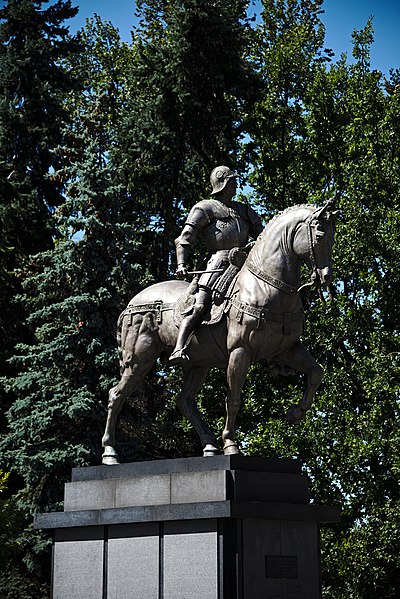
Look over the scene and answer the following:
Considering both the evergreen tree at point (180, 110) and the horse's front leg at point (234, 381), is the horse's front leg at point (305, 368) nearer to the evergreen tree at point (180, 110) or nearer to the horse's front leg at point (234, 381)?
the horse's front leg at point (234, 381)

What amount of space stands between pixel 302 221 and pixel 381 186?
548 inches

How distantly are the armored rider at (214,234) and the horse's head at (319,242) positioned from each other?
1343 mm

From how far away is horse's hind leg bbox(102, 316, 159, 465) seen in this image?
46.4 ft

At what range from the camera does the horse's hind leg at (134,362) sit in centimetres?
1413

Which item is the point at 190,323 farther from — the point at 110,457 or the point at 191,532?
the point at 191,532

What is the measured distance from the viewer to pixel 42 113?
27734 mm

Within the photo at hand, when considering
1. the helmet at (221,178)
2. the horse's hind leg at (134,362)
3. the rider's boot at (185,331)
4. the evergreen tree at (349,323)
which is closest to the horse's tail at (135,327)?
the horse's hind leg at (134,362)

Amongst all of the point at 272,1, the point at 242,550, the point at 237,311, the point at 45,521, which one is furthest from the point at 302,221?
the point at 272,1

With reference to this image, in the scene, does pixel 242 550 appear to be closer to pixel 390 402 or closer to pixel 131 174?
pixel 390 402

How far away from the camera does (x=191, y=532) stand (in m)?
12.3

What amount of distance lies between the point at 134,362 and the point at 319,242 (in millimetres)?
3192

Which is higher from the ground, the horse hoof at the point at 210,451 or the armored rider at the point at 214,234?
the armored rider at the point at 214,234

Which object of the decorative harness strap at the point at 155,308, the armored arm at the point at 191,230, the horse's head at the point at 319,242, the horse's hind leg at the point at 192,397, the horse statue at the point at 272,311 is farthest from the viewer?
the decorative harness strap at the point at 155,308

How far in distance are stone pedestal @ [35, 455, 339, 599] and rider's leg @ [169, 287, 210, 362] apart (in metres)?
1.32
